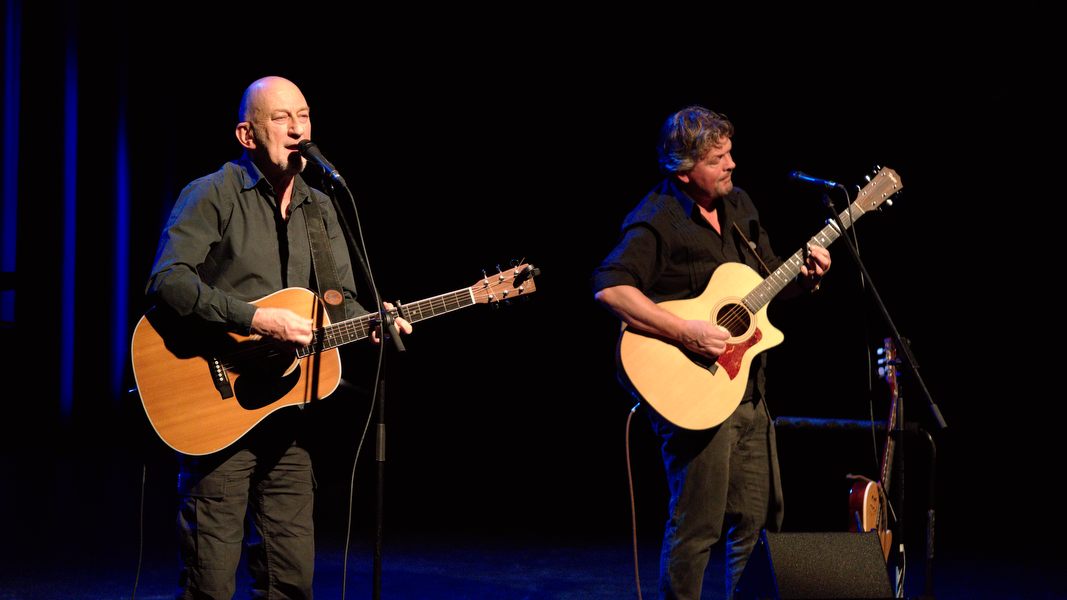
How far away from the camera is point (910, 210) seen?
646cm

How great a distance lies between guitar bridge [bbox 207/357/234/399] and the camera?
2973 millimetres

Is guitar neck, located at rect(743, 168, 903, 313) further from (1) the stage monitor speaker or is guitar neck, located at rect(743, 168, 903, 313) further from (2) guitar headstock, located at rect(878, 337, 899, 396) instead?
(1) the stage monitor speaker

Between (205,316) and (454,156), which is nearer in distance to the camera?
(205,316)

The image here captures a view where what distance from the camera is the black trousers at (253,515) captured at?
9.53 feet

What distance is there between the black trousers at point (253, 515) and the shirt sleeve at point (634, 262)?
4.03 ft

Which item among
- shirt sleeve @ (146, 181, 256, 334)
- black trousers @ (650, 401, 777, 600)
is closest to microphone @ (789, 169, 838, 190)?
black trousers @ (650, 401, 777, 600)

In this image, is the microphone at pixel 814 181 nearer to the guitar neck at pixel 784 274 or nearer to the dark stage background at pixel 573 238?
the guitar neck at pixel 784 274

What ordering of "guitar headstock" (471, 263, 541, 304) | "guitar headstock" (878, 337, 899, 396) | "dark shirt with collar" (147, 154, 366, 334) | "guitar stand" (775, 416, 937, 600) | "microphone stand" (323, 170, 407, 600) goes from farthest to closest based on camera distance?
1. "guitar headstock" (878, 337, 899, 396)
2. "guitar stand" (775, 416, 937, 600)
3. "guitar headstock" (471, 263, 541, 304)
4. "dark shirt with collar" (147, 154, 366, 334)
5. "microphone stand" (323, 170, 407, 600)

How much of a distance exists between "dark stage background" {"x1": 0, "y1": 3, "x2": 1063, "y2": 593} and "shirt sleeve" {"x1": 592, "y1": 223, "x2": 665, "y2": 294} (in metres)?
2.81

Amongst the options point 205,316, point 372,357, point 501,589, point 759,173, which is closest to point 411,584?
point 501,589

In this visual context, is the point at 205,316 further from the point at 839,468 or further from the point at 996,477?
the point at 996,477

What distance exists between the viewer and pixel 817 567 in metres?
2.99

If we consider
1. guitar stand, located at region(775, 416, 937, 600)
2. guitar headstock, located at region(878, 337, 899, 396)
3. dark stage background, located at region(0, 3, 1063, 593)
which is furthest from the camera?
dark stage background, located at region(0, 3, 1063, 593)

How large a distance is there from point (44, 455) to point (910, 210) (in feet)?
23.6
